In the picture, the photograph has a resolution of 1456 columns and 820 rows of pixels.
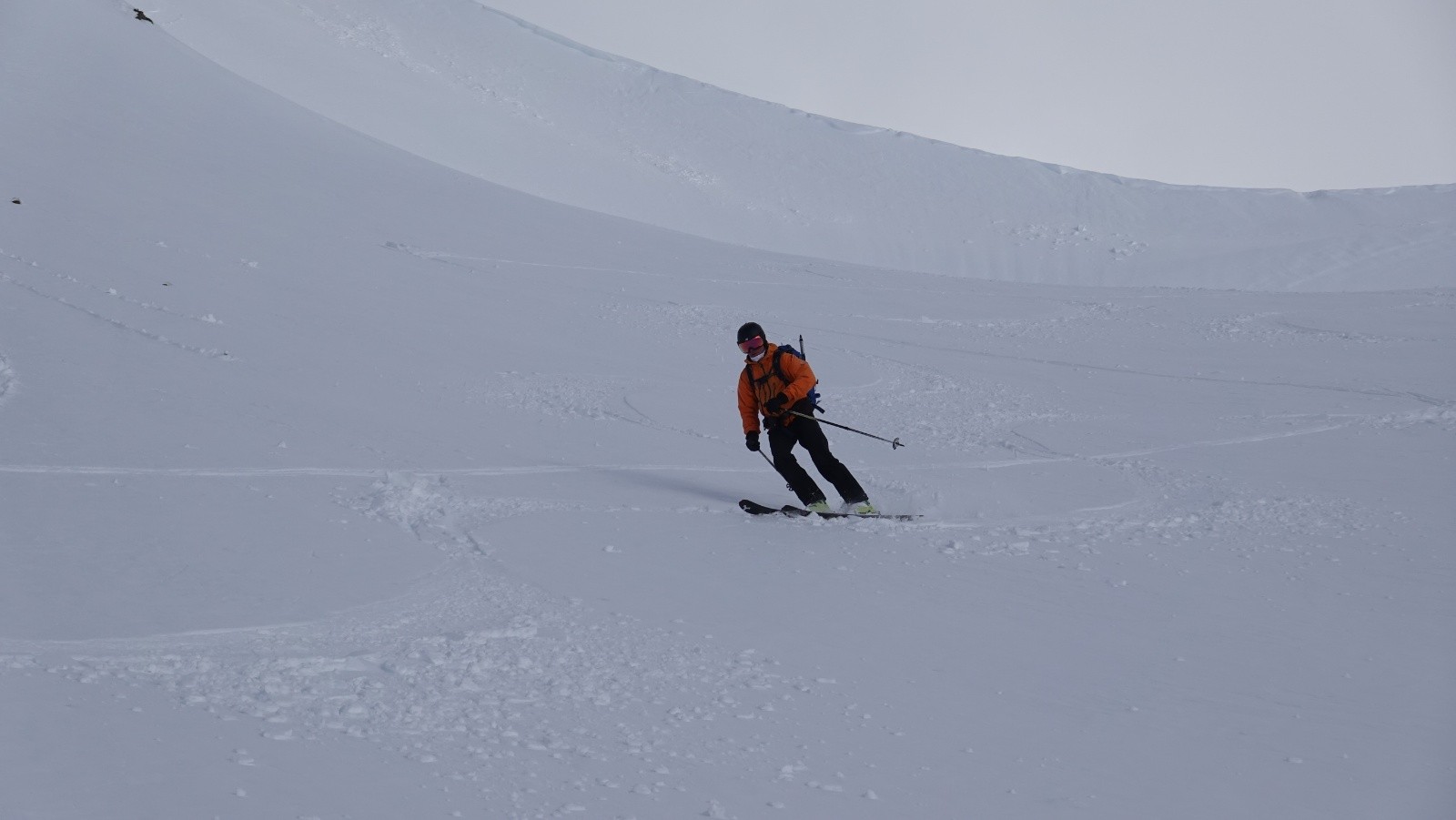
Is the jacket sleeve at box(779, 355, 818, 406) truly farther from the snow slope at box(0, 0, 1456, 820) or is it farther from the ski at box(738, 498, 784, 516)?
the snow slope at box(0, 0, 1456, 820)

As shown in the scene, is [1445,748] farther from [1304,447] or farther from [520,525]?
[1304,447]

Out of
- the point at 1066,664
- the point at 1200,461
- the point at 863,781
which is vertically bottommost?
the point at 863,781

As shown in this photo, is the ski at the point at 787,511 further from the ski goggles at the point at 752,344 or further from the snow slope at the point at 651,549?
the ski goggles at the point at 752,344

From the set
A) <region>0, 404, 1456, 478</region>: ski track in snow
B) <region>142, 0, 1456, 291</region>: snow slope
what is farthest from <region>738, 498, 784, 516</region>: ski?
<region>142, 0, 1456, 291</region>: snow slope

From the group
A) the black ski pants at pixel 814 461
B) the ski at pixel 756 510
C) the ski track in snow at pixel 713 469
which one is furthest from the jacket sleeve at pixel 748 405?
the ski track in snow at pixel 713 469

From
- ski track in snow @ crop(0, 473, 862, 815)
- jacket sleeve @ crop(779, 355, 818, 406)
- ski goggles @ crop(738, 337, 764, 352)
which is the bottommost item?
ski track in snow @ crop(0, 473, 862, 815)

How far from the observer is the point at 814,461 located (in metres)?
6.73

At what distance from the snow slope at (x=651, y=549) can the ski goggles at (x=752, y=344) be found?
90cm

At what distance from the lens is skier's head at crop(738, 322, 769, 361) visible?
659 centimetres

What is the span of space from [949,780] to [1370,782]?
1.20m

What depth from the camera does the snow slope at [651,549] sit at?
3391mm

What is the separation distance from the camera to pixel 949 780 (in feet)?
11.1

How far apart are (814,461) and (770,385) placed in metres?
0.50

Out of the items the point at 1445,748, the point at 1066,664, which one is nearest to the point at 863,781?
the point at 1066,664
